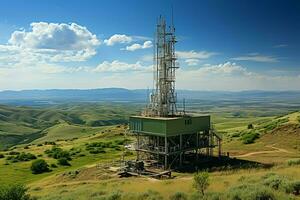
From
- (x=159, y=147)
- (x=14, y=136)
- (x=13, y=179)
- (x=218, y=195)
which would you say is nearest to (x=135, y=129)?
(x=159, y=147)

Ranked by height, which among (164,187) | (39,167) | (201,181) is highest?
(201,181)

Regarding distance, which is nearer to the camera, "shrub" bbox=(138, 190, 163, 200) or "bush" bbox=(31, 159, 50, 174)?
"shrub" bbox=(138, 190, 163, 200)

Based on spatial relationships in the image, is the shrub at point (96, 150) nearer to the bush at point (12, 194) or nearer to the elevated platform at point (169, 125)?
the elevated platform at point (169, 125)

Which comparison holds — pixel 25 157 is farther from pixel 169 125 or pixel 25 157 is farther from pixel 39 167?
pixel 169 125

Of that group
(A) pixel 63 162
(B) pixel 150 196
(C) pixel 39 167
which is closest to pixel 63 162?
(A) pixel 63 162

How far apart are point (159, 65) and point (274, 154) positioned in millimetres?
19396

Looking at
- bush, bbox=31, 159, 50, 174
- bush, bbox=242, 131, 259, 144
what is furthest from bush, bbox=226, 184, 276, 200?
bush, bbox=242, 131, 259, 144

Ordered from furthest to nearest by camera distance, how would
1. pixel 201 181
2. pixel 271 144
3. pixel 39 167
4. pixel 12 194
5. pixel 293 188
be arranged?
pixel 271 144 < pixel 39 167 < pixel 201 181 < pixel 12 194 < pixel 293 188

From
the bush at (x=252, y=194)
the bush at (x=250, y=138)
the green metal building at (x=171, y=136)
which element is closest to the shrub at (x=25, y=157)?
the green metal building at (x=171, y=136)

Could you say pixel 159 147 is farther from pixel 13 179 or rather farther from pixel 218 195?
pixel 218 195

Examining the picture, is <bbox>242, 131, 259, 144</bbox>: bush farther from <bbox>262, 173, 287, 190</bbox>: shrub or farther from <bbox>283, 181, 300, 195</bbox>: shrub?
<bbox>283, 181, 300, 195</bbox>: shrub

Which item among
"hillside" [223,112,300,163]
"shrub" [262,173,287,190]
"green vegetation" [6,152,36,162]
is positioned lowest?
"green vegetation" [6,152,36,162]

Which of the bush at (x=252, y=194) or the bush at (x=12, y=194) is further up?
the bush at (x=252, y=194)

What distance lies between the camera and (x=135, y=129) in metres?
48.1
